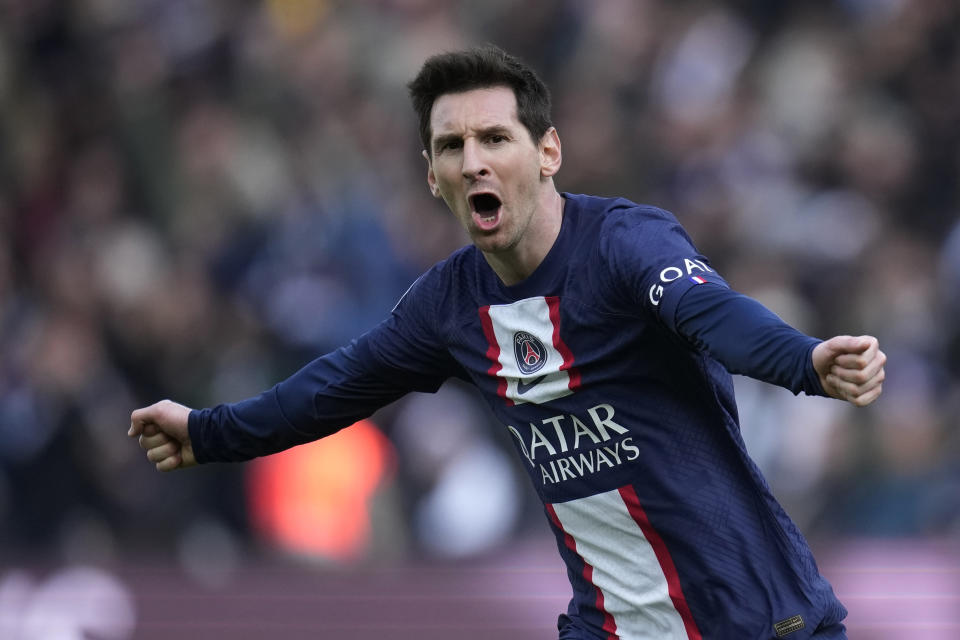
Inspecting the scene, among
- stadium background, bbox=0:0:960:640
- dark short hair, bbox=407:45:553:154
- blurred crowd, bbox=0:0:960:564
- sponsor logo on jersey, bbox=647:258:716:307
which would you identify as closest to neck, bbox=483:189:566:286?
dark short hair, bbox=407:45:553:154

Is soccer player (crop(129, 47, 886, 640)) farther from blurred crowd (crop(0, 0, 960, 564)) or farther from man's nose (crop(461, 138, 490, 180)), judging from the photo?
blurred crowd (crop(0, 0, 960, 564))

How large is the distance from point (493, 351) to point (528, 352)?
0.14 meters

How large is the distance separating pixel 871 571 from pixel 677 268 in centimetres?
428

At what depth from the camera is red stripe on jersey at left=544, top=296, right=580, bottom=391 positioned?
3.90 meters

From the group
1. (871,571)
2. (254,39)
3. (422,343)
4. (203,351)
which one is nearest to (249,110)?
(254,39)

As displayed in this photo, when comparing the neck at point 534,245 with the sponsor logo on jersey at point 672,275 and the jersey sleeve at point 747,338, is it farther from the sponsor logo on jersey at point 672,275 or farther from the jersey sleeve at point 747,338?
the jersey sleeve at point 747,338

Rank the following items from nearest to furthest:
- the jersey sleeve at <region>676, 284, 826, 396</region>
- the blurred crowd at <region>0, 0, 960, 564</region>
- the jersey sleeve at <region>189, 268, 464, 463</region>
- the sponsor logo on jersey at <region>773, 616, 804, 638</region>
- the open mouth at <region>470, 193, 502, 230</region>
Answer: the jersey sleeve at <region>676, 284, 826, 396</region> → the sponsor logo on jersey at <region>773, 616, 804, 638</region> → the open mouth at <region>470, 193, 502, 230</region> → the jersey sleeve at <region>189, 268, 464, 463</region> → the blurred crowd at <region>0, 0, 960, 564</region>

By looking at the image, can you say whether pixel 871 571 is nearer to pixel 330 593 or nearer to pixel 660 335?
pixel 330 593

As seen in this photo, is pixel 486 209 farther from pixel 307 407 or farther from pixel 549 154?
pixel 307 407

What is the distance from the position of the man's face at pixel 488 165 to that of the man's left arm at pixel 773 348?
0.70m

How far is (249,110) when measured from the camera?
10242 millimetres

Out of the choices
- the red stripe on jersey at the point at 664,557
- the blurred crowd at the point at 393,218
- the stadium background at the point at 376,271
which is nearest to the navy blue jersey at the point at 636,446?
the red stripe on jersey at the point at 664,557

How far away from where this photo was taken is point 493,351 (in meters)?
4.12

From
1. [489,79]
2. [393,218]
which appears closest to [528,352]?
[489,79]
